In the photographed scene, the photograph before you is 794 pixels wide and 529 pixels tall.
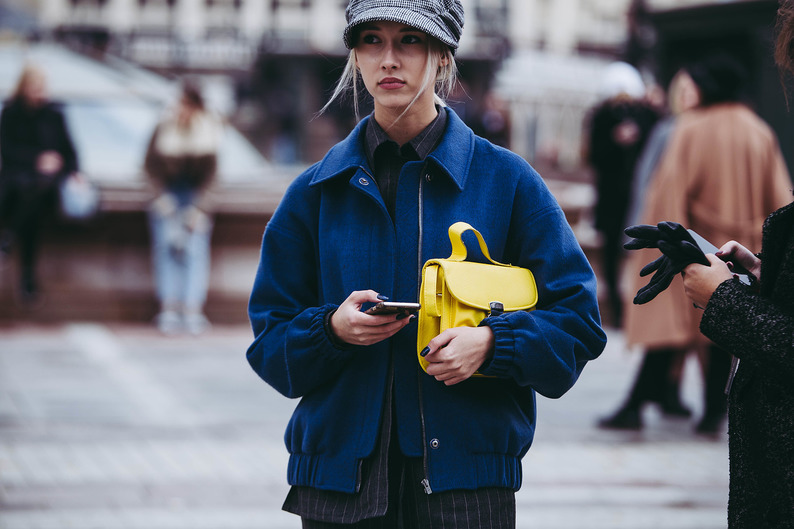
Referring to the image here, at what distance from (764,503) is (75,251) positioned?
8.91m

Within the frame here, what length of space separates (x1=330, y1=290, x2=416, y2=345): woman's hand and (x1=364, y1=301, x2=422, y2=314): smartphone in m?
0.01

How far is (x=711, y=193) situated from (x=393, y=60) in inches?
181

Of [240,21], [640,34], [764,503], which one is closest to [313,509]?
[764,503]

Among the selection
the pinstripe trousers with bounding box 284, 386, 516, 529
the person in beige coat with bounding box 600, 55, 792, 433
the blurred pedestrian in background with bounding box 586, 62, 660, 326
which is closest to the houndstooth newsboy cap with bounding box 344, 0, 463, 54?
the pinstripe trousers with bounding box 284, 386, 516, 529

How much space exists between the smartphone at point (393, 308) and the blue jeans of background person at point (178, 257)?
801 centimetres

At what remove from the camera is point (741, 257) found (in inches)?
100

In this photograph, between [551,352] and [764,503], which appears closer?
[764,503]

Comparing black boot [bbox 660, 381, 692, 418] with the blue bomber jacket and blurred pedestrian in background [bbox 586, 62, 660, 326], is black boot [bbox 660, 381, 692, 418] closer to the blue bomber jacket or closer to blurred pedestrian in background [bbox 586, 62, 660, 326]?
blurred pedestrian in background [bbox 586, 62, 660, 326]

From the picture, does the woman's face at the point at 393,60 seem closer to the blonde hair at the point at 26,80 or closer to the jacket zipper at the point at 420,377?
the jacket zipper at the point at 420,377

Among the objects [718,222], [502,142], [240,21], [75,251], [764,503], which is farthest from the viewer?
[240,21]

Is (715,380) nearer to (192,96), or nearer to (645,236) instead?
(645,236)

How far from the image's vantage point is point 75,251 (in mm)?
10422

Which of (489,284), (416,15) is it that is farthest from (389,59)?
(489,284)

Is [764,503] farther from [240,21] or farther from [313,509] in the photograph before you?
[240,21]
